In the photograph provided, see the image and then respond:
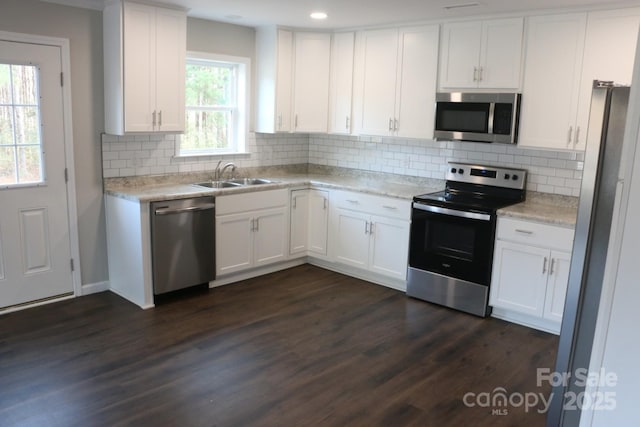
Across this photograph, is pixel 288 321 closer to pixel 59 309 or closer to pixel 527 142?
pixel 59 309

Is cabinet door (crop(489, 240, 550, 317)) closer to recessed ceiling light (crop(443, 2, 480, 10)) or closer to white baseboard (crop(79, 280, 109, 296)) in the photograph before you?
recessed ceiling light (crop(443, 2, 480, 10))

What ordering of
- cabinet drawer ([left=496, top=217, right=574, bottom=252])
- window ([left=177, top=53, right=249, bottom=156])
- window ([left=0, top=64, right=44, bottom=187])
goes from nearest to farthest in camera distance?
cabinet drawer ([left=496, top=217, right=574, bottom=252]) < window ([left=0, top=64, right=44, bottom=187]) < window ([left=177, top=53, right=249, bottom=156])

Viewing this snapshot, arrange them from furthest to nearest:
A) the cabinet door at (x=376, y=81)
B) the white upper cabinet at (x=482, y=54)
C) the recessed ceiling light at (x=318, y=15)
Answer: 1. the cabinet door at (x=376, y=81)
2. the recessed ceiling light at (x=318, y=15)
3. the white upper cabinet at (x=482, y=54)

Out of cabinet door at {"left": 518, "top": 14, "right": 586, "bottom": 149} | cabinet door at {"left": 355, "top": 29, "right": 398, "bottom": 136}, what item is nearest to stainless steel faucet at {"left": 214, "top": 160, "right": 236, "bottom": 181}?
cabinet door at {"left": 355, "top": 29, "right": 398, "bottom": 136}

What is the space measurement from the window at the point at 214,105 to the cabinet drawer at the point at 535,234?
278cm

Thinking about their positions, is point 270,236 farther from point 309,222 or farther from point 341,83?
point 341,83

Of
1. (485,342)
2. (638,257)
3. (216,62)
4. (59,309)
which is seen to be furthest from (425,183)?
(638,257)

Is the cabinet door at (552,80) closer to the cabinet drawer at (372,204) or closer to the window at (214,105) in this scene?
the cabinet drawer at (372,204)

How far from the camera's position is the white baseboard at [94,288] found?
4.50 m

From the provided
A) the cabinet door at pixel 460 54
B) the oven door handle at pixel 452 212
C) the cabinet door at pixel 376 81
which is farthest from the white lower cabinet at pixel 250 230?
the cabinet door at pixel 460 54

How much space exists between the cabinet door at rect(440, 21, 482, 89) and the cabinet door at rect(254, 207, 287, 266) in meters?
1.95

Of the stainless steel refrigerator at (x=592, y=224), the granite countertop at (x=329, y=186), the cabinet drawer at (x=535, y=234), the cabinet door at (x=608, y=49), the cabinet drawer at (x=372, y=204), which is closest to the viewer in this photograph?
the stainless steel refrigerator at (x=592, y=224)

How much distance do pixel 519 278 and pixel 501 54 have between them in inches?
70.3

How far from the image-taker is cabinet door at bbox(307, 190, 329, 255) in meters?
5.31
